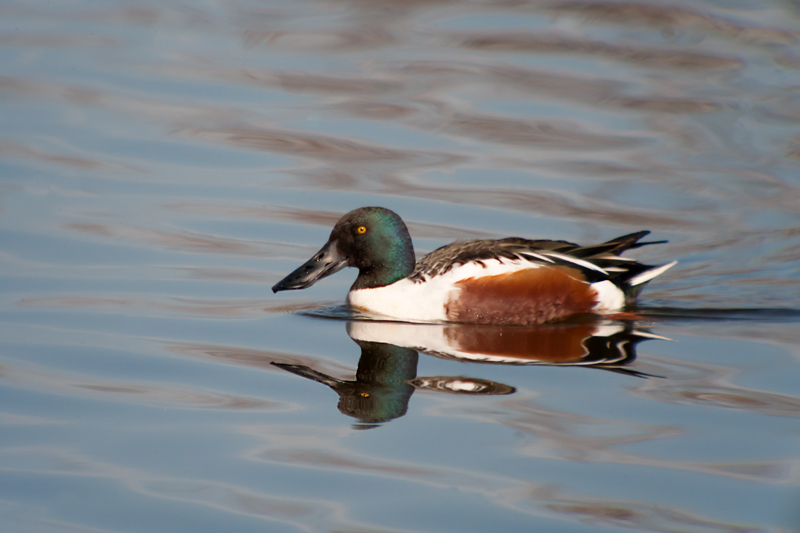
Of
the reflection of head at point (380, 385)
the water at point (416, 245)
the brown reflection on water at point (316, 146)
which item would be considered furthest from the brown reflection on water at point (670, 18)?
the reflection of head at point (380, 385)

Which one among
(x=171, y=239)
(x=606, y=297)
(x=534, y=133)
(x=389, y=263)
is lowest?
(x=606, y=297)

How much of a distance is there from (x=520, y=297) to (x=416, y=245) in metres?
2.01

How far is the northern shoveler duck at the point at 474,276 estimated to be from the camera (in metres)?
6.50

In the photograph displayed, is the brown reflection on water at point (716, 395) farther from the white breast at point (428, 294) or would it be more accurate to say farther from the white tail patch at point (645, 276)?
the white tail patch at point (645, 276)

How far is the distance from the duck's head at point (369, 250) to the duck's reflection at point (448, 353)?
47 cm

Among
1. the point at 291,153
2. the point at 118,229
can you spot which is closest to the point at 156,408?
the point at 118,229

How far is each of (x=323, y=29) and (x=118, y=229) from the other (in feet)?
26.5

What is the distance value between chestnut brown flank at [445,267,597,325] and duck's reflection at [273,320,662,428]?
0.40 feet

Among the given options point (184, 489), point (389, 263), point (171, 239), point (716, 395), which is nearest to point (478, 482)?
point (184, 489)

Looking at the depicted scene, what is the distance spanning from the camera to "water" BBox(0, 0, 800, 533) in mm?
3973

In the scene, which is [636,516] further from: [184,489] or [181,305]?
[181,305]

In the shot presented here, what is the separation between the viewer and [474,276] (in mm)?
6492

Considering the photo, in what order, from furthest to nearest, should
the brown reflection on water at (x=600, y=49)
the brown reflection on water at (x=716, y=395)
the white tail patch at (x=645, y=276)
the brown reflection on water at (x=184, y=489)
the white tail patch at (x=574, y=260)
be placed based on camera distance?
the brown reflection on water at (x=600, y=49)
the white tail patch at (x=645, y=276)
the white tail patch at (x=574, y=260)
the brown reflection on water at (x=716, y=395)
the brown reflection on water at (x=184, y=489)

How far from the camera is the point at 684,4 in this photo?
17047mm
